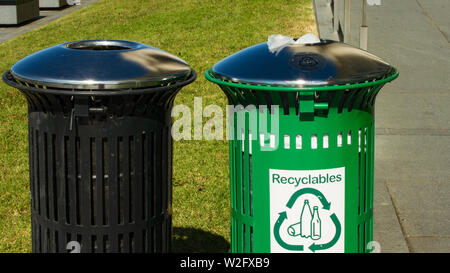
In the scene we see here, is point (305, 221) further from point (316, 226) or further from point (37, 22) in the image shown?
point (37, 22)

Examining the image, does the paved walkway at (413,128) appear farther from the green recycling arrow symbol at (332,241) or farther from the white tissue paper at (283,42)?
the white tissue paper at (283,42)

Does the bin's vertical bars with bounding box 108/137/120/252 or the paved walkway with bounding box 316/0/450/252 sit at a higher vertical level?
the bin's vertical bars with bounding box 108/137/120/252

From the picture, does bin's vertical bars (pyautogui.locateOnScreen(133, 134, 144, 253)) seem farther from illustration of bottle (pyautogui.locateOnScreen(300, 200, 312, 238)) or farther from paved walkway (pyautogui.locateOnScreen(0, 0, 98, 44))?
paved walkway (pyautogui.locateOnScreen(0, 0, 98, 44))

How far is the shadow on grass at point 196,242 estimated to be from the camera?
18.7 ft

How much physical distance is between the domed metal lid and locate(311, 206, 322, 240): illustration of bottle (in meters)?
0.98

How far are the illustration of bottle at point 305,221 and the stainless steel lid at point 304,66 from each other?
604 mm

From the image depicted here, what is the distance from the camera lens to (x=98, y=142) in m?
3.78

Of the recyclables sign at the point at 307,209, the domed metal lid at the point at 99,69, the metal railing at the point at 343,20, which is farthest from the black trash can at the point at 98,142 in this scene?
the metal railing at the point at 343,20

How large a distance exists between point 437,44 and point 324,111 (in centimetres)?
937

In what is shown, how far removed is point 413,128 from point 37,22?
38.5 feet

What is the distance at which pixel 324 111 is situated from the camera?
3666 mm

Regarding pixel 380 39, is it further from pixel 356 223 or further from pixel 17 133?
pixel 356 223

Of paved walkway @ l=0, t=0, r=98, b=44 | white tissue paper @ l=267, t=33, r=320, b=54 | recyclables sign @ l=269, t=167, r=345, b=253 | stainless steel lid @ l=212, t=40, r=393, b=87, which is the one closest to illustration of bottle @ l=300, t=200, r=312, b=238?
recyclables sign @ l=269, t=167, r=345, b=253

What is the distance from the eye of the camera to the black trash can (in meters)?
3.72
